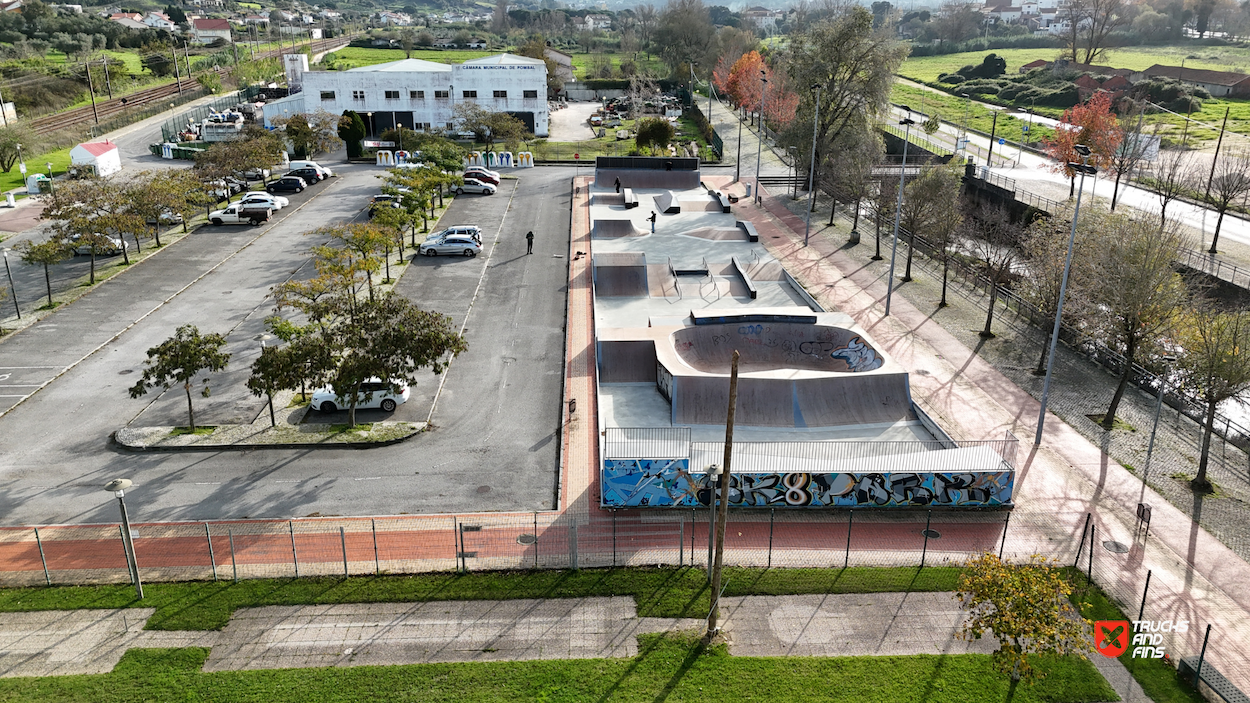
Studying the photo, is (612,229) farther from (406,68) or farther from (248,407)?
(406,68)

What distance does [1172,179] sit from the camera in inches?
1849

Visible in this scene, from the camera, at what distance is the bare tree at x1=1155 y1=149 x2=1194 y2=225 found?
156ft

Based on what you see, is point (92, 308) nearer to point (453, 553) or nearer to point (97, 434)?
point (97, 434)

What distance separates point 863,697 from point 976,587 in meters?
3.30

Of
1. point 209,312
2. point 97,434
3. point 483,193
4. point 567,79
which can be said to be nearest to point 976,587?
point 97,434

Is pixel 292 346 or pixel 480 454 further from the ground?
pixel 292 346

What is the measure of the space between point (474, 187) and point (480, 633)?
47645 millimetres

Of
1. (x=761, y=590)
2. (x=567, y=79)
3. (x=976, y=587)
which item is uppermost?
(x=567, y=79)

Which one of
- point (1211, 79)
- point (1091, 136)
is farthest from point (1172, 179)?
point (1211, 79)

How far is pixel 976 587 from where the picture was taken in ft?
53.3

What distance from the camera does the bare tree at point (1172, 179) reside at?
4769 centimetres

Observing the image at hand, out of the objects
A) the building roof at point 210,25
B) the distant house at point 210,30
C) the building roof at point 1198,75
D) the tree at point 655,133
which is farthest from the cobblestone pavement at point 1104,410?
the building roof at point 210,25

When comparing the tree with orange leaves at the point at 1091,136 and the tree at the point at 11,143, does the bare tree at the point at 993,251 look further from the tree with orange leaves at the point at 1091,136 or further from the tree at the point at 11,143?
the tree at the point at 11,143

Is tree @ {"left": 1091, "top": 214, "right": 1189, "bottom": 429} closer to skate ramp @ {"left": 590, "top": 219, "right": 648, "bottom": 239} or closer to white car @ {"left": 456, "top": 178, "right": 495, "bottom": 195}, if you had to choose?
skate ramp @ {"left": 590, "top": 219, "right": 648, "bottom": 239}
